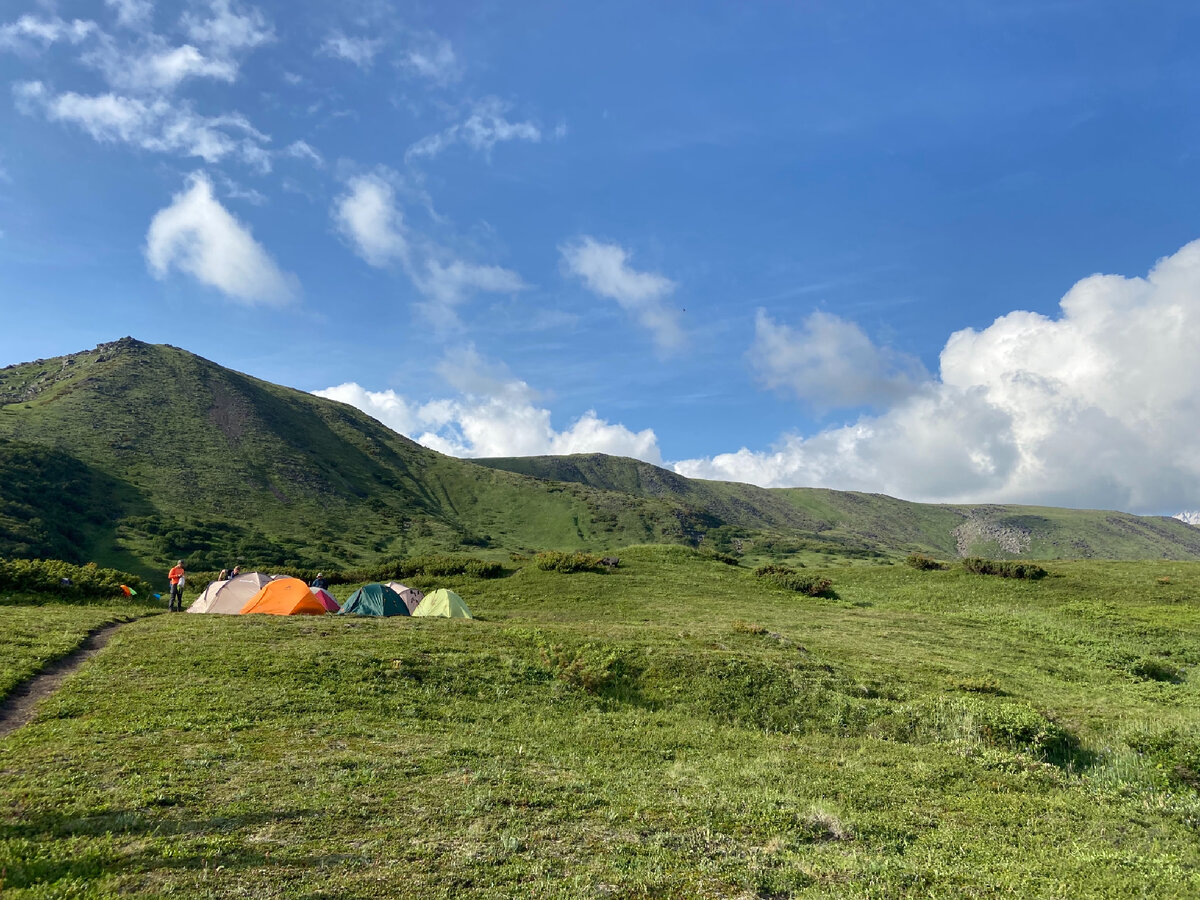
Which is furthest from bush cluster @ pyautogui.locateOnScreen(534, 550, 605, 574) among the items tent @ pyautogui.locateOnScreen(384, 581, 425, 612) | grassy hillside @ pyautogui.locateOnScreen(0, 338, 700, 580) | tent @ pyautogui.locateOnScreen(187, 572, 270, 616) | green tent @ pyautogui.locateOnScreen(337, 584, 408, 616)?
grassy hillside @ pyautogui.locateOnScreen(0, 338, 700, 580)

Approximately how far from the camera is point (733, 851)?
9.80m

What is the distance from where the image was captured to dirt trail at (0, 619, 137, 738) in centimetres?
1411

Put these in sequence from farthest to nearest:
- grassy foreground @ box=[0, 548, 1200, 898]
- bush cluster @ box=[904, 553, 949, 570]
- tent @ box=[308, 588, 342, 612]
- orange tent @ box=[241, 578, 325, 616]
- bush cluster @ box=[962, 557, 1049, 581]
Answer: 1. bush cluster @ box=[904, 553, 949, 570]
2. bush cluster @ box=[962, 557, 1049, 581]
3. tent @ box=[308, 588, 342, 612]
4. orange tent @ box=[241, 578, 325, 616]
5. grassy foreground @ box=[0, 548, 1200, 898]

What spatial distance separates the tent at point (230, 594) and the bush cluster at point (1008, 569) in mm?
55405

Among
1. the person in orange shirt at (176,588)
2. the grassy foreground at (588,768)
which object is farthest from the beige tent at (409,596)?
the person in orange shirt at (176,588)

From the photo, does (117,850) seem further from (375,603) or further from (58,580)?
(58,580)

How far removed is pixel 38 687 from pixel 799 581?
4868cm

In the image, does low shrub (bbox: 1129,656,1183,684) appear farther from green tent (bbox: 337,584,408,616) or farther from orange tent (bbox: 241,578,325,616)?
orange tent (bbox: 241,578,325,616)

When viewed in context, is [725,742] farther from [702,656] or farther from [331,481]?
[331,481]

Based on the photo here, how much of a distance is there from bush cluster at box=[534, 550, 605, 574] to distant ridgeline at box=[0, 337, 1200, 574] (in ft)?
180

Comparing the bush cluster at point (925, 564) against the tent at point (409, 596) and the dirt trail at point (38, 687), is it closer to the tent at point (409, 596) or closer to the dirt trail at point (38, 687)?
the tent at point (409, 596)

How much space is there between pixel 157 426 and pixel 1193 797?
164 meters

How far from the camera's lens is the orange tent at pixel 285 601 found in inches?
1194

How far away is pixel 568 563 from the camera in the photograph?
170 feet
